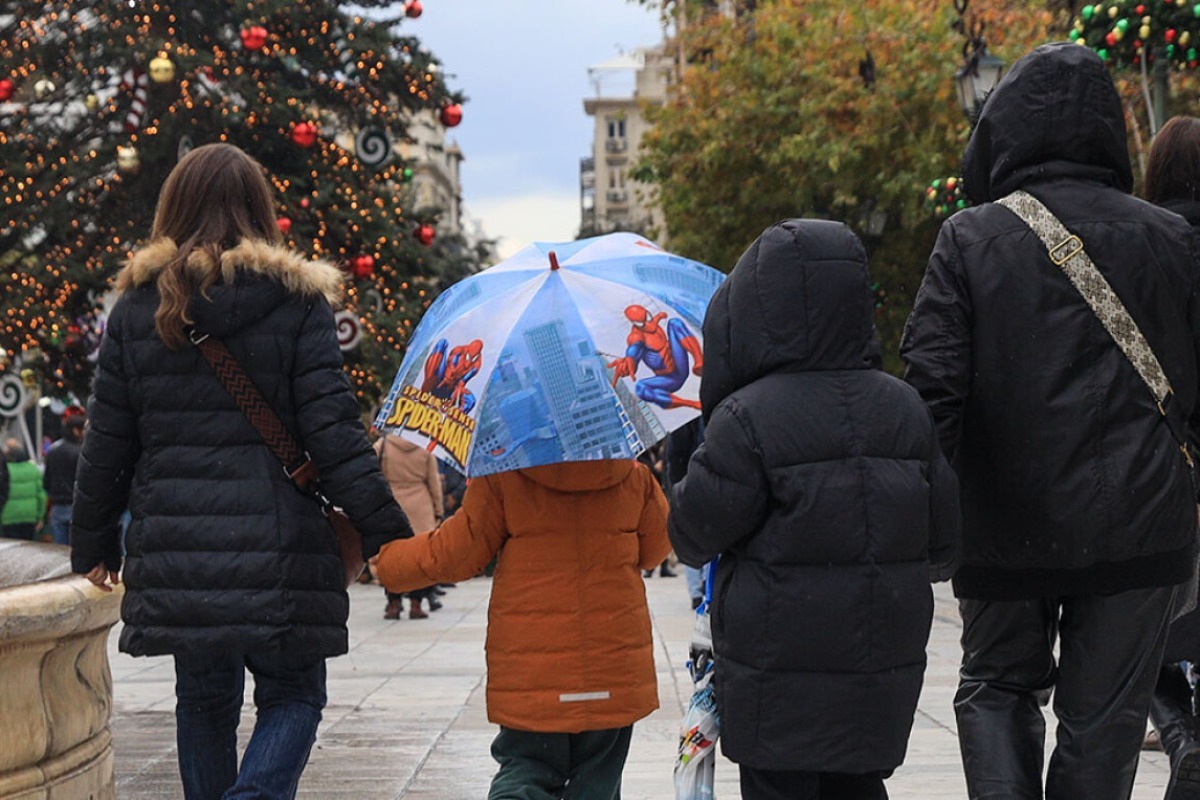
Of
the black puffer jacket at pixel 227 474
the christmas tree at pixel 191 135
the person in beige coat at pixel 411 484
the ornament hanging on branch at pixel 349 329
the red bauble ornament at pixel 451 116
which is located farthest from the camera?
the red bauble ornament at pixel 451 116

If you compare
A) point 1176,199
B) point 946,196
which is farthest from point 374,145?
point 1176,199

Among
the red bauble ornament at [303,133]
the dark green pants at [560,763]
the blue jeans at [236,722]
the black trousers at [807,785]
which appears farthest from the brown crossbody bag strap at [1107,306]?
the red bauble ornament at [303,133]

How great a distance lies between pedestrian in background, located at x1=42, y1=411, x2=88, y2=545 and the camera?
1780cm

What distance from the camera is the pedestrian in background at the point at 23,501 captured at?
1828cm

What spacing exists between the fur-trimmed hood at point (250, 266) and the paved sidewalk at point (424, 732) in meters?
2.34

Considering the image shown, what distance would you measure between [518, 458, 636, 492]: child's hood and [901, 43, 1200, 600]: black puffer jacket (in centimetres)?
85

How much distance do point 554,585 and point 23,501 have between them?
15.0 meters

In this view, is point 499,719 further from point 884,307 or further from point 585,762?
point 884,307

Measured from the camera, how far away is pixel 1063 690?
4.29m

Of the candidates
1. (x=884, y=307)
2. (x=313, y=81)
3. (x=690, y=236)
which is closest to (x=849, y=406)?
(x=313, y=81)

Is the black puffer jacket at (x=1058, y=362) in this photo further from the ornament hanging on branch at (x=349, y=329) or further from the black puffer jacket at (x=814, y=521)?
the ornament hanging on branch at (x=349, y=329)

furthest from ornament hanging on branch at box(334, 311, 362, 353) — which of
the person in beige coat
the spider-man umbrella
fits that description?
the spider-man umbrella

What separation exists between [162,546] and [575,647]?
1075mm

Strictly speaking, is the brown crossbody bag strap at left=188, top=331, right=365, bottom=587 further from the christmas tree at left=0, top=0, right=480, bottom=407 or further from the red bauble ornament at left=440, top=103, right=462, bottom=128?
the red bauble ornament at left=440, top=103, right=462, bottom=128
